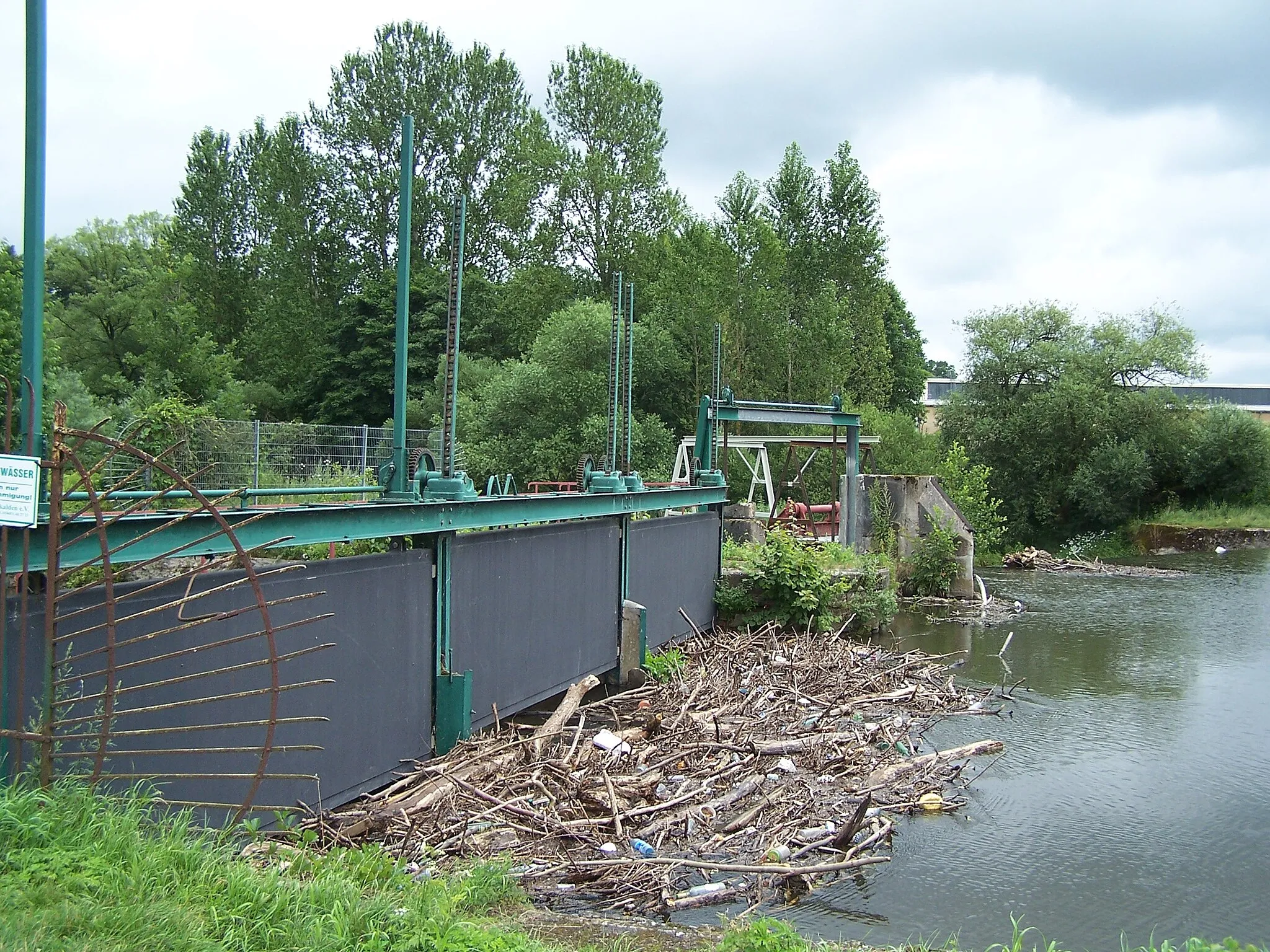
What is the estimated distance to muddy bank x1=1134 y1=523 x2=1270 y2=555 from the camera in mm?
38625

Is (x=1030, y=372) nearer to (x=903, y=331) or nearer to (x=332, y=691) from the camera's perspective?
(x=903, y=331)

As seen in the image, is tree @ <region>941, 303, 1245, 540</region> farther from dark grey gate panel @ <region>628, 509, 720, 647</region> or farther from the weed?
the weed

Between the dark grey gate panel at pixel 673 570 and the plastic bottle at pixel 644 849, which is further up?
the dark grey gate panel at pixel 673 570

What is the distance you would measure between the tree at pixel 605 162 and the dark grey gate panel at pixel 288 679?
1321 inches

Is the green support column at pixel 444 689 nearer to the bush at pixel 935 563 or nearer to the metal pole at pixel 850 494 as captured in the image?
the metal pole at pixel 850 494

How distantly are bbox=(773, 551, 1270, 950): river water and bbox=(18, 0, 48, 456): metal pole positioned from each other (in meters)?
5.29

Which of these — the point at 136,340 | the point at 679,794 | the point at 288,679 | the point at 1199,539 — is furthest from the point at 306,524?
the point at 1199,539

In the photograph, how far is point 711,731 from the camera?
10.2 meters

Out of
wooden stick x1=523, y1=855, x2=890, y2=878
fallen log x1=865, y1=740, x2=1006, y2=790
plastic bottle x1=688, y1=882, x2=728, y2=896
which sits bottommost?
fallen log x1=865, y1=740, x2=1006, y2=790

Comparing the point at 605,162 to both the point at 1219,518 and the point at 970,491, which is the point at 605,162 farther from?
the point at 1219,518

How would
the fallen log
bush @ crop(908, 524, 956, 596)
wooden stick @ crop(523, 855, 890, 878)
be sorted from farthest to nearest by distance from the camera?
bush @ crop(908, 524, 956, 596), the fallen log, wooden stick @ crop(523, 855, 890, 878)

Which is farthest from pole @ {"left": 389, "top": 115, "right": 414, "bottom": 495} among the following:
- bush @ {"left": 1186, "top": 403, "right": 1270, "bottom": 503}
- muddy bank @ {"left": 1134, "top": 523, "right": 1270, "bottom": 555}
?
bush @ {"left": 1186, "top": 403, "right": 1270, "bottom": 503}

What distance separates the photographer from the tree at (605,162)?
40.6 meters

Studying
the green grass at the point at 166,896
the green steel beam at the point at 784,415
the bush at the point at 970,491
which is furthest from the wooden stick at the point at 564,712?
the bush at the point at 970,491
